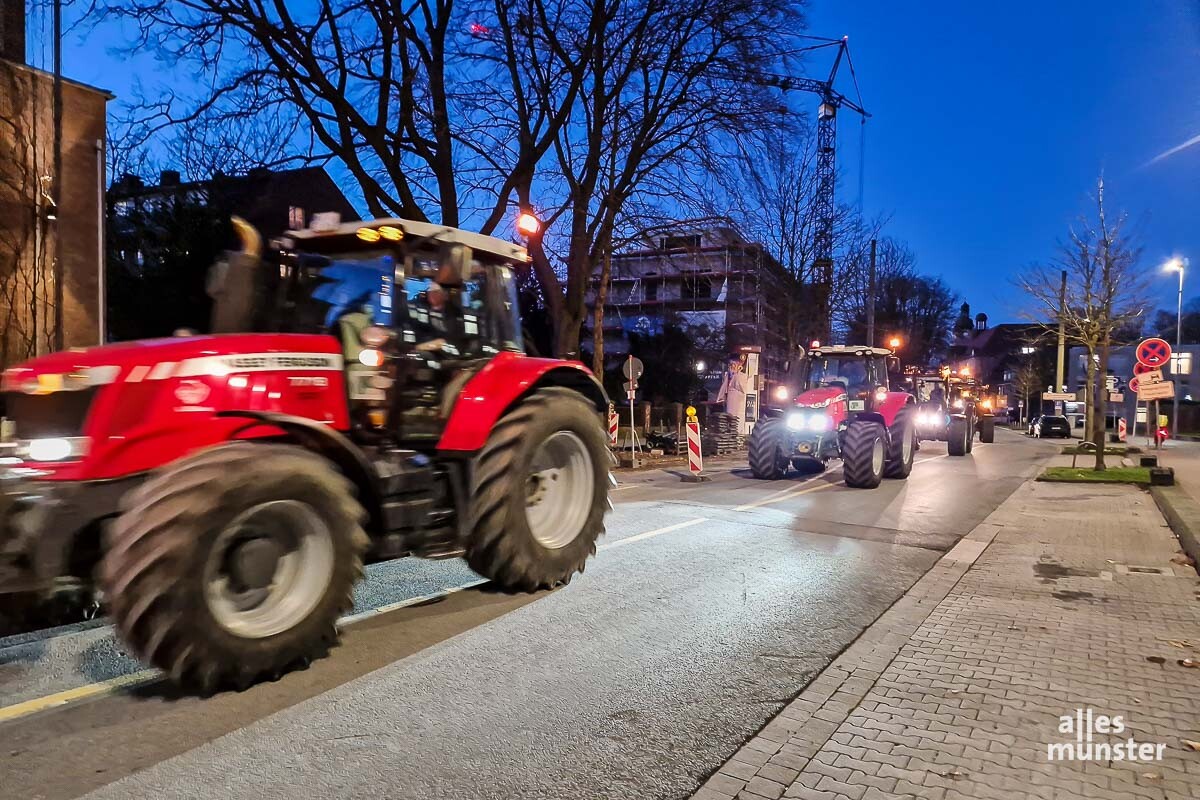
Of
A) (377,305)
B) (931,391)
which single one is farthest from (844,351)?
(377,305)

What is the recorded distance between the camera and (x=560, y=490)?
6383 millimetres

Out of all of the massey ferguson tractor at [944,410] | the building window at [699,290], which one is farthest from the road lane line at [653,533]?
the building window at [699,290]

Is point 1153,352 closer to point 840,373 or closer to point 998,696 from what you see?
point 840,373

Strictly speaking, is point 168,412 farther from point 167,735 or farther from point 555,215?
point 555,215

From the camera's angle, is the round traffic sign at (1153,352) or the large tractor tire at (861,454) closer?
the large tractor tire at (861,454)

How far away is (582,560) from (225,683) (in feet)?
9.55

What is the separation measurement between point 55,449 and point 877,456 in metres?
12.1

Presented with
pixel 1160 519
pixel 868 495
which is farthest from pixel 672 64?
pixel 1160 519

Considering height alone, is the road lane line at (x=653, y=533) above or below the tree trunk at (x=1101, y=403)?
below

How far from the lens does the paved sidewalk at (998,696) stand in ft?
10.3

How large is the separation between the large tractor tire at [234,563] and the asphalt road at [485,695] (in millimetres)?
292

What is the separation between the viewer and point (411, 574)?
6.39 meters

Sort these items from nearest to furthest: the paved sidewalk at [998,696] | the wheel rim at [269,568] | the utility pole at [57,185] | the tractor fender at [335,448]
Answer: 1. the paved sidewalk at [998,696]
2. the wheel rim at [269,568]
3. the tractor fender at [335,448]
4. the utility pole at [57,185]

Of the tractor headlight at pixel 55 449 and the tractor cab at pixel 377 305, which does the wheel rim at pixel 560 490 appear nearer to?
the tractor cab at pixel 377 305
